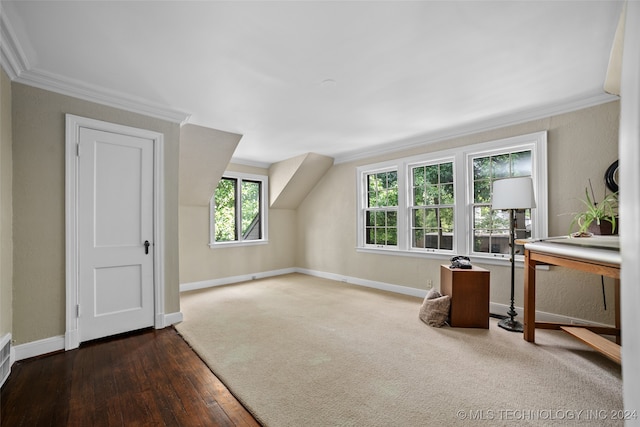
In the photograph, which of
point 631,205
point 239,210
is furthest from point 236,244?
point 631,205

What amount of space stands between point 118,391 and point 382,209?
13.2 feet

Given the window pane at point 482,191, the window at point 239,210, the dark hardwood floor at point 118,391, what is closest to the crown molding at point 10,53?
the dark hardwood floor at point 118,391

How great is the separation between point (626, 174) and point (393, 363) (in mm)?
2233

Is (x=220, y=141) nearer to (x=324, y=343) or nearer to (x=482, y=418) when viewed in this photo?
(x=324, y=343)

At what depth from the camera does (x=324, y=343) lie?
278cm

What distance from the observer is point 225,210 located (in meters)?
5.56

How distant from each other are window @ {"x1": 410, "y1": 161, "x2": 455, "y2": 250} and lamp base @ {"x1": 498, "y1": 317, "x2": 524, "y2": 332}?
1179 mm

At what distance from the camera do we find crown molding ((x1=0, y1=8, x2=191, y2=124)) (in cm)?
201

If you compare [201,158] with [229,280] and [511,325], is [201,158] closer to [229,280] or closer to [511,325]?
[229,280]

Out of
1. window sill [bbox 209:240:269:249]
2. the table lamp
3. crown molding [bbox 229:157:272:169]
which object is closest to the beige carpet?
the table lamp

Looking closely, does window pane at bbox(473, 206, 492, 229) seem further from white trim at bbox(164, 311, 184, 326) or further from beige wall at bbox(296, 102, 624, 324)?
white trim at bbox(164, 311, 184, 326)

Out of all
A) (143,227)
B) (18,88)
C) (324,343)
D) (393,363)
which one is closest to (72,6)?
(18,88)

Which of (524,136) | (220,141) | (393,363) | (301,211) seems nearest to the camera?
(393,363)

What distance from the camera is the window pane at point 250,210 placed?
19.2 feet
